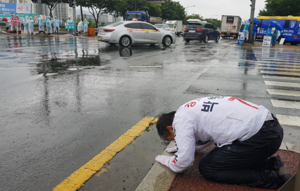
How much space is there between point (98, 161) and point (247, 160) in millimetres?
1553

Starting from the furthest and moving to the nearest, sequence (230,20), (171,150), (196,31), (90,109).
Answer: (230,20), (196,31), (90,109), (171,150)

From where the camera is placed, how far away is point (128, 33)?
634 inches

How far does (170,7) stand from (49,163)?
76.2m

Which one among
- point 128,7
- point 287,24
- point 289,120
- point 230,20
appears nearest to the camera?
point 289,120

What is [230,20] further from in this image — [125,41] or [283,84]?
[283,84]

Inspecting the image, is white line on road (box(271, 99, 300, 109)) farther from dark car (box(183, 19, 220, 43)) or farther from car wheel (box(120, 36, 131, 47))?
dark car (box(183, 19, 220, 43))

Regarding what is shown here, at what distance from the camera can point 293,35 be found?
25.9 metres

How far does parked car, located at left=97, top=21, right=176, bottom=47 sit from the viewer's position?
1588 centimetres

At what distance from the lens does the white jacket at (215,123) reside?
252cm

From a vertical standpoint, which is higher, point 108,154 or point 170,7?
point 170,7

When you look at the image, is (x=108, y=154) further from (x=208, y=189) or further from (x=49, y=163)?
(x=208, y=189)

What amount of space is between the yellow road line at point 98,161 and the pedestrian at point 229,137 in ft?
2.67

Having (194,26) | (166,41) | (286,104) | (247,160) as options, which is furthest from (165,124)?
(194,26)

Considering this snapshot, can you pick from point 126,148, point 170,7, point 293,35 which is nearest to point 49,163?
point 126,148
